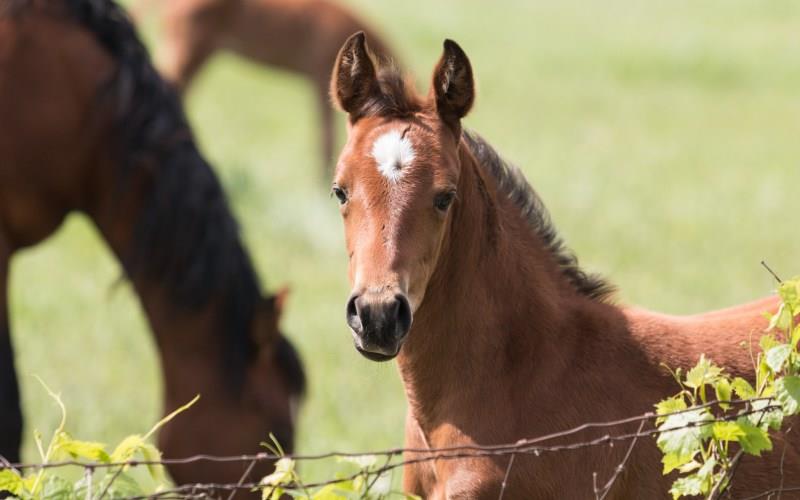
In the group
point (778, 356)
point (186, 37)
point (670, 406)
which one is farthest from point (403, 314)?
point (186, 37)

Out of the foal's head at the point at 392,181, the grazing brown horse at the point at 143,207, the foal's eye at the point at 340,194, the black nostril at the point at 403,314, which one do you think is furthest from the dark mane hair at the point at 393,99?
the grazing brown horse at the point at 143,207

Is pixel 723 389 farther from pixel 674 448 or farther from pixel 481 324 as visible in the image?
pixel 481 324

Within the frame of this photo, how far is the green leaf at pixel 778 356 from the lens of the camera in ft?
10.6

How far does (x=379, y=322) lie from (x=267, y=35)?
39.7 ft

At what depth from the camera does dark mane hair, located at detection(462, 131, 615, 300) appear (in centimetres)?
414

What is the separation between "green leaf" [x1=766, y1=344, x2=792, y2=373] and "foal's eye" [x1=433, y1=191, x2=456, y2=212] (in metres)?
0.95

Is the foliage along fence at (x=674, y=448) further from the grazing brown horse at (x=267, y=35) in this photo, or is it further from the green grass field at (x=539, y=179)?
the grazing brown horse at (x=267, y=35)

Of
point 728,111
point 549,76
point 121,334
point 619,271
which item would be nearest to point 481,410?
point 121,334

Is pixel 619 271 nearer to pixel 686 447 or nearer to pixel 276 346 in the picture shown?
pixel 276 346

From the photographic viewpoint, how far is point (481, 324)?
3.89 m

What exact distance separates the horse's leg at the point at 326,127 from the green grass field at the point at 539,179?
0.30 m

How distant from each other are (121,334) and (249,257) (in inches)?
137

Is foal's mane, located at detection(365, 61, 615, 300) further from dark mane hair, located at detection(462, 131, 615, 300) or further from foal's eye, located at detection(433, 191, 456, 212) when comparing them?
foal's eye, located at detection(433, 191, 456, 212)

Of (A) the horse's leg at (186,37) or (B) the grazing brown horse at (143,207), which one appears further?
(A) the horse's leg at (186,37)
